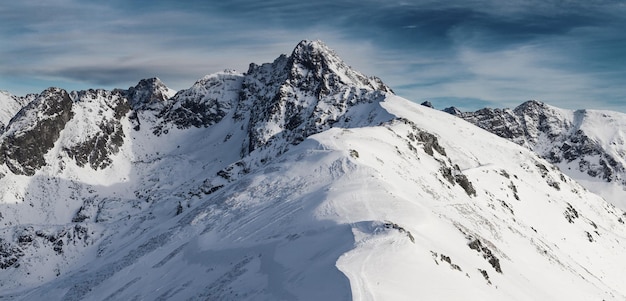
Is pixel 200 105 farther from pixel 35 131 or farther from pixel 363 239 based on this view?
pixel 363 239

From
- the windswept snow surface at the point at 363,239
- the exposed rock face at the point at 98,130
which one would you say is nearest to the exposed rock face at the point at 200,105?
the exposed rock face at the point at 98,130

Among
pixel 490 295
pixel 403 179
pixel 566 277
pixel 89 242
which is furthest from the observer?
pixel 89 242

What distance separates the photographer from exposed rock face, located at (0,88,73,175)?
122688mm

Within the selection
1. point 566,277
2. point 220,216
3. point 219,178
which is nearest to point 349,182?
point 220,216

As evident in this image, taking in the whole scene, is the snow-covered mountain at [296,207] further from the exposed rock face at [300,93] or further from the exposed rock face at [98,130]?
the exposed rock face at [300,93]

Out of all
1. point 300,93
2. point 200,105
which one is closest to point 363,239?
point 300,93

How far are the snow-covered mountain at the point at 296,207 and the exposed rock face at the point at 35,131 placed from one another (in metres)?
0.39

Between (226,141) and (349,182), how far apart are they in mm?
122650

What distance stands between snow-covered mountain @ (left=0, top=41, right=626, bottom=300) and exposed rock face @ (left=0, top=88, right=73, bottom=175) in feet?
1.27

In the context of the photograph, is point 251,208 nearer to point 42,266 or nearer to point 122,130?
point 42,266

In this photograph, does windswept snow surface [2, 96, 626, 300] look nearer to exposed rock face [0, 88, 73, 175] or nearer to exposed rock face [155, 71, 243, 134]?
exposed rock face [0, 88, 73, 175]

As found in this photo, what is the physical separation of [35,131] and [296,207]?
359 feet

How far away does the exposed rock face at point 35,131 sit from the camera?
122688mm

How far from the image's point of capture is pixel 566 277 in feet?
174
